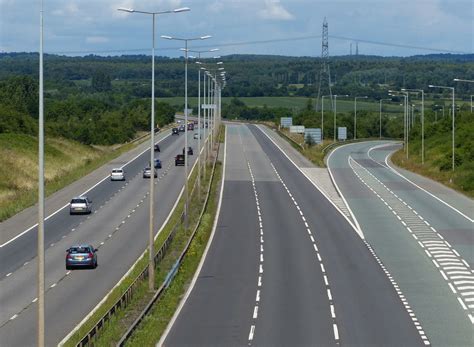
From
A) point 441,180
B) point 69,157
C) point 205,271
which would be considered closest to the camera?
point 205,271

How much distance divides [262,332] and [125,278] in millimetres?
12293

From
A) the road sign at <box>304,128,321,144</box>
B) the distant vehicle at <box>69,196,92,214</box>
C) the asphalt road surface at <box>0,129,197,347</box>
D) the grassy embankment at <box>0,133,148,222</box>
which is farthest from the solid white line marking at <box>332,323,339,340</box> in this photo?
the road sign at <box>304,128,321,144</box>

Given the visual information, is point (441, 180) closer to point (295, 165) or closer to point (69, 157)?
point (295, 165)

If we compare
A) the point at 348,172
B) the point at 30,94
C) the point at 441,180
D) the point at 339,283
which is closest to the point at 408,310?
the point at 339,283

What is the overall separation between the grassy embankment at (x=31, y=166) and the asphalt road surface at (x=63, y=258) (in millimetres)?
3857

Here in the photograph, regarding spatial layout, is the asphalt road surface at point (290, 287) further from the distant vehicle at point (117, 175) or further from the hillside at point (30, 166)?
the distant vehicle at point (117, 175)

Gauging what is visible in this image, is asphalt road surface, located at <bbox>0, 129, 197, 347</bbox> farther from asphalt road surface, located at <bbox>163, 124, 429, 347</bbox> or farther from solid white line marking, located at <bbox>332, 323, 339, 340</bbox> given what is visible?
solid white line marking, located at <bbox>332, 323, 339, 340</bbox>

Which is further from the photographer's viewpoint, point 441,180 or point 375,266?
point 441,180

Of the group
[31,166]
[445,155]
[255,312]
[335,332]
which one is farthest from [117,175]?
[335,332]

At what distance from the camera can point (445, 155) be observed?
335 feet

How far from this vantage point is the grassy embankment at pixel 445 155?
86688mm

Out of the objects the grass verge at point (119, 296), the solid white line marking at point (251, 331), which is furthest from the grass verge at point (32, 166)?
the solid white line marking at point (251, 331)

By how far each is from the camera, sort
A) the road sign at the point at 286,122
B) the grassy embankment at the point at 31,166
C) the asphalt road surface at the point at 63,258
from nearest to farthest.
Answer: the asphalt road surface at the point at 63,258 → the grassy embankment at the point at 31,166 → the road sign at the point at 286,122

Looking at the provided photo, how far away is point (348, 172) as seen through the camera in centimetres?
10031
